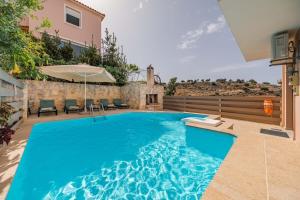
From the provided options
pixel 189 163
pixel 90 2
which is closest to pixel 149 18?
pixel 90 2

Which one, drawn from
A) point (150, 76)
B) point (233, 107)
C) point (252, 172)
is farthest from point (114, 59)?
point (252, 172)

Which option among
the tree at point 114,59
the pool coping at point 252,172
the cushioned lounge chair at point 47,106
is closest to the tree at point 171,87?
the tree at point 114,59

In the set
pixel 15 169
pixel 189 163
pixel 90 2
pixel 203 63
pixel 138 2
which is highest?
pixel 90 2

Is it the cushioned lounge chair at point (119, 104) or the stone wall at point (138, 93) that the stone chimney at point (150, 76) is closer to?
the stone wall at point (138, 93)

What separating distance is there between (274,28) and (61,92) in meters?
9.78

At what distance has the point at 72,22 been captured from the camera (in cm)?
1162

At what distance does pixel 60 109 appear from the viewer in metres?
8.28

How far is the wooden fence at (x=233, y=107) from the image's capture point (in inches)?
220

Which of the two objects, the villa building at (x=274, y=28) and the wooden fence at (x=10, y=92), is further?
the wooden fence at (x=10, y=92)

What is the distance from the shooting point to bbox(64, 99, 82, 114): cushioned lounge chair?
25.2ft

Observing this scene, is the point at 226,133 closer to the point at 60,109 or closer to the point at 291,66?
the point at 291,66

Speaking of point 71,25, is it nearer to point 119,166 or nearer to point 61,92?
point 61,92

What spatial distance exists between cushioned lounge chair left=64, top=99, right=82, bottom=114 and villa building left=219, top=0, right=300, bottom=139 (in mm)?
8050

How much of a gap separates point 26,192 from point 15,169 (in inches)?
15.8
